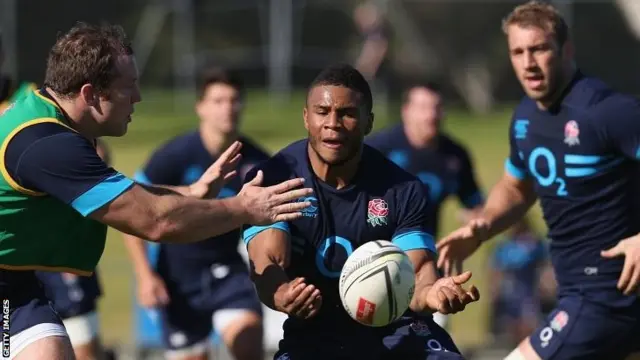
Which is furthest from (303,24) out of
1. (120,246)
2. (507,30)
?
(507,30)

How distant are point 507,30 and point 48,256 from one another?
311 centimetres

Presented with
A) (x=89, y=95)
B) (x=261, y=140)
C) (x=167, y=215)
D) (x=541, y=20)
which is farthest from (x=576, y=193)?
(x=261, y=140)

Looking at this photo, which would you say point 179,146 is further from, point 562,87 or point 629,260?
point 629,260

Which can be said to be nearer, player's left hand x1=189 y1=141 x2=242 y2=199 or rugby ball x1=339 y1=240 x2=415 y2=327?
rugby ball x1=339 y1=240 x2=415 y2=327

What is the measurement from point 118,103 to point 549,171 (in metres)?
2.72

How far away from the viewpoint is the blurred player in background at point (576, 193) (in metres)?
7.16

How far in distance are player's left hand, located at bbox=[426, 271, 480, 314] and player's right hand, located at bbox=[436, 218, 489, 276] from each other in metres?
1.24

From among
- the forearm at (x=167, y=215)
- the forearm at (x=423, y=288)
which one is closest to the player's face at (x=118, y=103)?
the forearm at (x=167, y=215)

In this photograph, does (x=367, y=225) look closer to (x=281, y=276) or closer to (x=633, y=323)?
(x=281, y=276)

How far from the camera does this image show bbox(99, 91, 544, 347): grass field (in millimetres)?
16078

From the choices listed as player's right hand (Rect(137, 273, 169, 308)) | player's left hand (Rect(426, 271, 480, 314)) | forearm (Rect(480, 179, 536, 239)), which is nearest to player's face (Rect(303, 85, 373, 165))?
player's left hand (Rect(426, 271, 480, 314))

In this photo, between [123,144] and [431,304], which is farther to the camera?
[123,144]

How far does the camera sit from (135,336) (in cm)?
1334

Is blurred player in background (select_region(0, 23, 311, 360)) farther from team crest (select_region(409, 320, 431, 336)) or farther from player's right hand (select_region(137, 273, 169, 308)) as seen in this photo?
player's right hand (select_region(137, 273, 169, 308))
